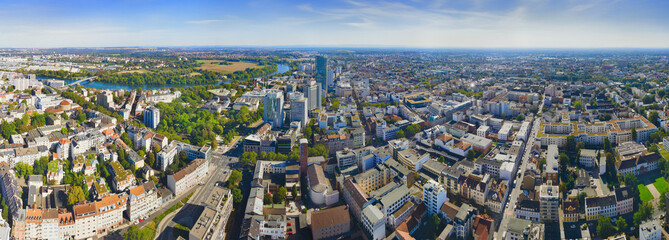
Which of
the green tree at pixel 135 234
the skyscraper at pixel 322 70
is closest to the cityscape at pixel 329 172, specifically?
the green tree at pixel 135 234

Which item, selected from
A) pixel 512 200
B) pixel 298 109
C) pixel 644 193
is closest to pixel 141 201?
pixel 298 109

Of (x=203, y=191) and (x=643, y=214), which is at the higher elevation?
(x=643, y=214)

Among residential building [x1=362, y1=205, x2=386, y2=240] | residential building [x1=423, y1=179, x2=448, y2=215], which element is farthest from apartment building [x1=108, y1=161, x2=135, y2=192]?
residential building [x1=423, y1=179, x2=448, y2=215]

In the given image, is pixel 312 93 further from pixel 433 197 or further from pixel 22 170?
pixel 22 170

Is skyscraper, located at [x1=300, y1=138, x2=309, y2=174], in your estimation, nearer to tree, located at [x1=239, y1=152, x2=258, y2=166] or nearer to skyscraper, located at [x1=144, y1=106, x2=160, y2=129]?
tree, located at [x1=239, y1=152, x2=258, y2=166]

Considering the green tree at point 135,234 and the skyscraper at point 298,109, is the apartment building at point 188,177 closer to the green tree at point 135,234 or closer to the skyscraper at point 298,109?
the green tree at point 135,234
